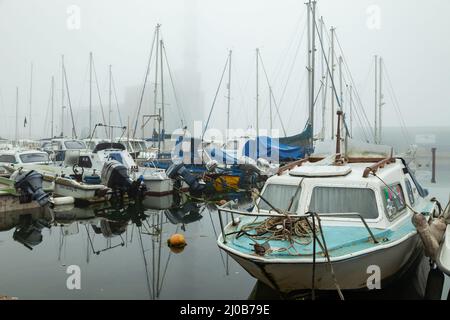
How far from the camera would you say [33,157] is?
21.4 meters

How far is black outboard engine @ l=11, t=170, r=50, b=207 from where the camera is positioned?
14445mm

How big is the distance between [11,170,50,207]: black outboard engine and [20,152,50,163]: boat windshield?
691 centimetres

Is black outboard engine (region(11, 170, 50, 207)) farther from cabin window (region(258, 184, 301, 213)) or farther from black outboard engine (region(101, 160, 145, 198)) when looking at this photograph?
cabin window (region(258, 184, 301, 213))

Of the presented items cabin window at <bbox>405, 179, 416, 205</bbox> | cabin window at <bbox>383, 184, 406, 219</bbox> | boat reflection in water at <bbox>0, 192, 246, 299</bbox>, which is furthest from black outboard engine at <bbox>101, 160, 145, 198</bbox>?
cabin window at <bbox>383, 184, 406, 219</bbox>

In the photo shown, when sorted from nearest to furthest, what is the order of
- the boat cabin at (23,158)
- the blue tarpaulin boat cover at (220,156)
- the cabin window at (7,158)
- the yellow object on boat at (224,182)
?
the boat cabin at (23,158) → the cabin window at (7,158) → the yellow object on boat at (224,182) → the blue tarpaulin boat cover at (220,156)

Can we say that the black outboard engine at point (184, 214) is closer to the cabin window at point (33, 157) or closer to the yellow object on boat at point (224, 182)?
the yellow object on boat at point (224, 182)

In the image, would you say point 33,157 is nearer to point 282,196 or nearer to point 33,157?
point 33,157

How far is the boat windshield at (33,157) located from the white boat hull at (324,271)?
1836 cm

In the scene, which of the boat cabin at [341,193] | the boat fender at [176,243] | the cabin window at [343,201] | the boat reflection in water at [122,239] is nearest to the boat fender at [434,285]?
the boat cabin at [341,193]

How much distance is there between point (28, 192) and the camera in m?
14.6

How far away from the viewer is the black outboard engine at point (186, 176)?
67.2 feet

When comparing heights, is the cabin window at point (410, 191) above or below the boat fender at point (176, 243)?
above

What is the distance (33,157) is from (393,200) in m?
19.7

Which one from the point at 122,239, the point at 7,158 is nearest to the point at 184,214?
the point at 122,239
